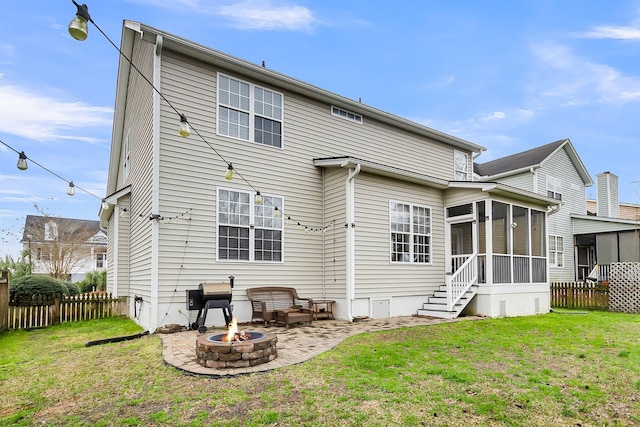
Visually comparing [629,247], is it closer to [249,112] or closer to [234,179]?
[249,112]

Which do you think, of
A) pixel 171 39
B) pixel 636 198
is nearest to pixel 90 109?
pixel 171 39

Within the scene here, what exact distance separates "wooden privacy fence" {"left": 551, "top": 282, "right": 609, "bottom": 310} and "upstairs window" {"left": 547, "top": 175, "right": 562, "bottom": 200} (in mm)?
6321

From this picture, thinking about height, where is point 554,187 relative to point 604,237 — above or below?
above

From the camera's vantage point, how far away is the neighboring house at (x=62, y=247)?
88.5 ft

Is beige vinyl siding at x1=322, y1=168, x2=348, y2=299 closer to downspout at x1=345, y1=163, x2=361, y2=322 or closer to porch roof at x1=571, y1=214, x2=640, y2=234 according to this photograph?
downspout at x1=345, y1=163, x2=361, y2=322

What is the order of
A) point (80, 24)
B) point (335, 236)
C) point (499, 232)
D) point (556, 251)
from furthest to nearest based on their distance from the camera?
point (556, 251) < point (499, 232) < point (335, 236) < point (80, 24)

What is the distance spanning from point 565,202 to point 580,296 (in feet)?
24.3

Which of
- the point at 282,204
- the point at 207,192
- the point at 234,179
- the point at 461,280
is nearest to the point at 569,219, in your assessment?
the point at 461,280

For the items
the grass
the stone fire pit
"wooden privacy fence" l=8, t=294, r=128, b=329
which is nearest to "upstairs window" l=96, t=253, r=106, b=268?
"wooden privacy fence" l=8, t=294, r=128, b=329

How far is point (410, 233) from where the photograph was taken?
1163cm

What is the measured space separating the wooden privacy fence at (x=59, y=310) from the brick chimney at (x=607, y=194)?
25464mm

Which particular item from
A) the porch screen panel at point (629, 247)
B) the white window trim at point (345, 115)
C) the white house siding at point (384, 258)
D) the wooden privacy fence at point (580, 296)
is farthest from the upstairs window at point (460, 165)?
the porch screen panel at point (629, 247)

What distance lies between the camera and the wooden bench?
894 cm

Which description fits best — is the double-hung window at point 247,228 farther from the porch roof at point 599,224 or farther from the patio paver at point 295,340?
the porch roof at point 599,224
